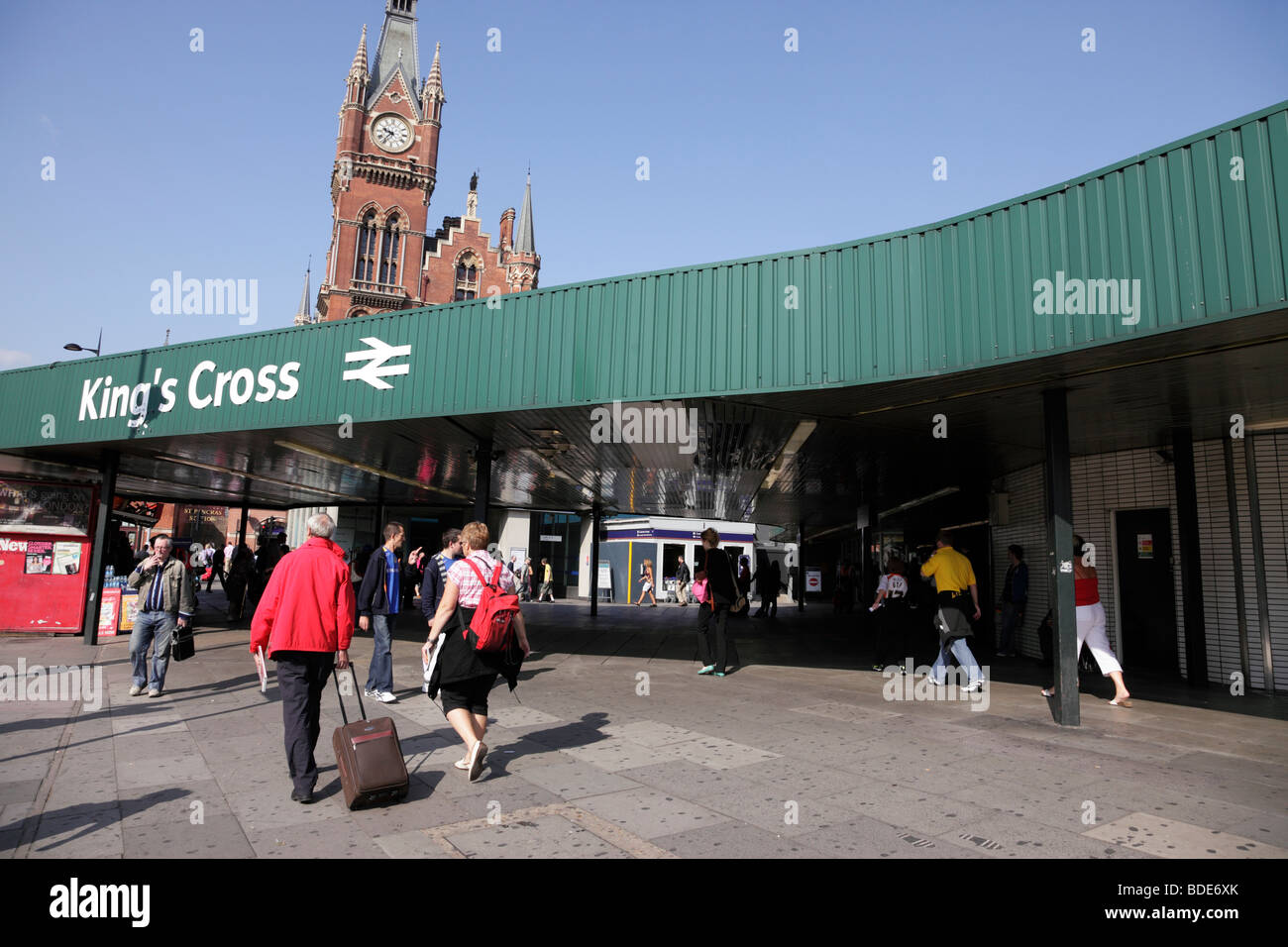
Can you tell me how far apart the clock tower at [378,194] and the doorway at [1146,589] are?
50387 millimetres

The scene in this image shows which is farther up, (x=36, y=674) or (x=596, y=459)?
(x=596, y=459)

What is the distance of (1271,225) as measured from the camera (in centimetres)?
532

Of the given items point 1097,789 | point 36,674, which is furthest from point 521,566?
point 1097,789

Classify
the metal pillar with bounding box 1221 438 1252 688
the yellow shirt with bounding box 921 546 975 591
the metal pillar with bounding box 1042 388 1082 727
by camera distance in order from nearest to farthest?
the metal pillar with bounding box 1042 388 1082 727 < the yellow shirt with bounding box 921 546 975 591 < the metal pillar with bounding box 1221 438 1252 688

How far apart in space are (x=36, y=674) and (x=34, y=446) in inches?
269

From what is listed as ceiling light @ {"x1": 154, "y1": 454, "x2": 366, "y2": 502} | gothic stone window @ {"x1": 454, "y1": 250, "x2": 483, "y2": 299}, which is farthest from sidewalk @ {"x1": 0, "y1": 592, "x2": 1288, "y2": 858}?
gothic stone window @ {"x1": 454, "y1": 250, "x2": 483, "y2": 299}

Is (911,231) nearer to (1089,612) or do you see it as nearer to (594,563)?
(1089,612)
